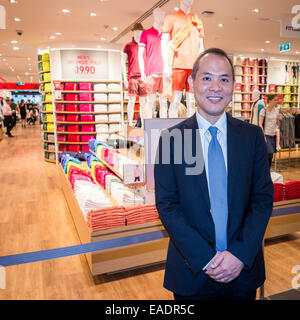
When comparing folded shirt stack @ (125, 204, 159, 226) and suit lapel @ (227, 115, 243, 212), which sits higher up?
suit lapel @ (227, 115, 243, 212)

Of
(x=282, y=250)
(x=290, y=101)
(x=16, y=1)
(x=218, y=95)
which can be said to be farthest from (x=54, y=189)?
(x=290, y=101)

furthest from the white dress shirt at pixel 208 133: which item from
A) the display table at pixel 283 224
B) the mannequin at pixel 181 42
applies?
the display table at pixel 283 224

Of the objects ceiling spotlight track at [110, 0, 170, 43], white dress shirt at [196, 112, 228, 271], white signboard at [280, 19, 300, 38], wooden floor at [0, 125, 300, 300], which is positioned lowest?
wooden floor at [0, 125, 300, 300]

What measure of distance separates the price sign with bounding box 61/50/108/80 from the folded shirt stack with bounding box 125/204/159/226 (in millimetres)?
7224

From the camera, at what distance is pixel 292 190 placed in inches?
147

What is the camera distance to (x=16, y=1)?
19.0 feet

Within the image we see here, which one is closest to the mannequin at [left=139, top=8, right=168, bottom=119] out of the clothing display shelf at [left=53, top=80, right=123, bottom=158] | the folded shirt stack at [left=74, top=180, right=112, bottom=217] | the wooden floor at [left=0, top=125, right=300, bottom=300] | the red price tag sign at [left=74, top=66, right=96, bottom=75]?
the folded shirt stack at [left=74, top=180, right=112, bottom=217]

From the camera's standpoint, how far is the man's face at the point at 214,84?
55.1 inches

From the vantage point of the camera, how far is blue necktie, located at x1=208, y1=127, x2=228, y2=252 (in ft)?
4.60

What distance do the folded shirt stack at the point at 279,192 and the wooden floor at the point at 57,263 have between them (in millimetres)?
610

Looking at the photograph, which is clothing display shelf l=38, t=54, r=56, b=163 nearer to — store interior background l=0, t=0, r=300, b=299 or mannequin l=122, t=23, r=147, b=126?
store interior background l=0, t=0, r=300, b=299

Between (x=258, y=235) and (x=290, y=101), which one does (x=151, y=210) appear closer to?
(x=258, y=235)

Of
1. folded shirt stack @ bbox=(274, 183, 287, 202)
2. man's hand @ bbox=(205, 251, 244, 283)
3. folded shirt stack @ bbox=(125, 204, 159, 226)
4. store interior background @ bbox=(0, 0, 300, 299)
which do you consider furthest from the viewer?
folded shirt stack @ bbox=(274, 183, 287, 202)

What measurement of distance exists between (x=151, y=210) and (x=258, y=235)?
1.87 metres
